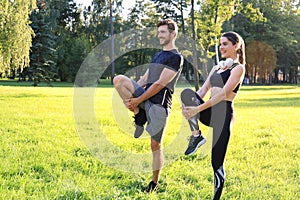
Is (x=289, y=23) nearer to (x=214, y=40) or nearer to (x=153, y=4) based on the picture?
(x=153, y=4)

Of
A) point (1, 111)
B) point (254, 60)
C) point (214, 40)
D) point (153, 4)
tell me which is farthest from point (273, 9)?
point (1, 111)

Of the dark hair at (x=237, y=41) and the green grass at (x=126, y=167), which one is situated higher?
the dark hair at (x=237, y=41)

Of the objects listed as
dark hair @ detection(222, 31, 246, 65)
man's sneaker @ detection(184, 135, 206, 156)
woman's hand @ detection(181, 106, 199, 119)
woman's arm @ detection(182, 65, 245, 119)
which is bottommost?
man's sneaker @ detection(184, 135, 206, 156)

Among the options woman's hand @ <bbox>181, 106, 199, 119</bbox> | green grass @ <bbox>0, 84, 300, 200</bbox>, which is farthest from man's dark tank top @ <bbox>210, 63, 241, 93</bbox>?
green grass @ <bbox>0, 84, 300, 200</bbox>

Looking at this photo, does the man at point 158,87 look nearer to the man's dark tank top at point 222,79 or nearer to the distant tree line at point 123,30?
the man's dark tank top at point 222,79

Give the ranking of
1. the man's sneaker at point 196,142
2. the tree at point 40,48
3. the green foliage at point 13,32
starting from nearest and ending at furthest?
the man's sneaker at point 196,142
the green foliage at point 13,32
the tree at point 40,48

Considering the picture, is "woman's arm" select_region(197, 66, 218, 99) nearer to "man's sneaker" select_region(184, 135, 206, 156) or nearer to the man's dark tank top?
the man's dark tank top

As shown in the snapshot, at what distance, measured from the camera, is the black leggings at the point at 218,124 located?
3.46 meters

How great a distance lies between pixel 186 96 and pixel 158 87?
41 centimetres

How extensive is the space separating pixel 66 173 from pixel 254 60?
51.1 metres

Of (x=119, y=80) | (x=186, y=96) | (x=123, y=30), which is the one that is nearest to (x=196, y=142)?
(x=186, y=96)

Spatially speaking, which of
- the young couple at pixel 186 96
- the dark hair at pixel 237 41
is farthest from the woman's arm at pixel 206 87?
the dark hair at pixel 237 41

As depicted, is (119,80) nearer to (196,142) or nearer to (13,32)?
(196,142)

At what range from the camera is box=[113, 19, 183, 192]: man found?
377 centimetres
